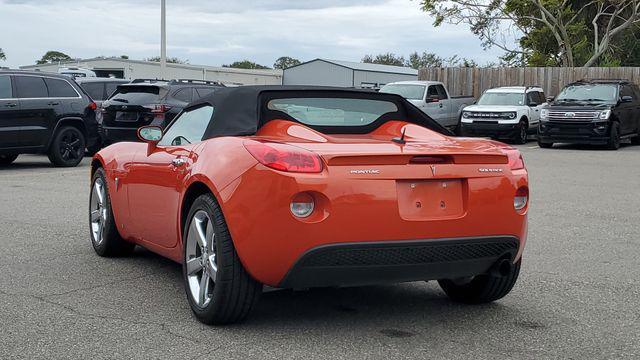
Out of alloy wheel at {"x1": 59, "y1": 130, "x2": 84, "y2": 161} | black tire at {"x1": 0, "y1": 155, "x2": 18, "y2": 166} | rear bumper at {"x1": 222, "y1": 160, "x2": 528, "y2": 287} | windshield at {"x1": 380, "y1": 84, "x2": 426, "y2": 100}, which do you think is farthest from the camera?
windshield at {"x1": 380, "y1": 84, "x2": 426, "y2": 100}

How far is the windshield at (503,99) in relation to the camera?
25938 millimetres

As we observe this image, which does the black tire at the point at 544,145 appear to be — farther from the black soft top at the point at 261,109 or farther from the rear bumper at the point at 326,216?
the rear bumper at the point at 326,216

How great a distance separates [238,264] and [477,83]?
2993cm

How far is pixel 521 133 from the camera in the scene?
25.0m

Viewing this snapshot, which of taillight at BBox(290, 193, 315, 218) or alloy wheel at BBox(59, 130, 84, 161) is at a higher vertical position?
taillight at BBox(290, 193, 315, 218)

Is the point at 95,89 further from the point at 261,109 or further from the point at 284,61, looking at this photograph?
the point at 284,61

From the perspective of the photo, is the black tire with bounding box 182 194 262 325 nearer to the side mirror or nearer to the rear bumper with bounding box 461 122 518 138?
the side mirror

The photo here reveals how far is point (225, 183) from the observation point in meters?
4.77

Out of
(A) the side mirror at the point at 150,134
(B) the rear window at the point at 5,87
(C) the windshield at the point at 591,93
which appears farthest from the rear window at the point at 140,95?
(A) the side mirror at the point at 150,134

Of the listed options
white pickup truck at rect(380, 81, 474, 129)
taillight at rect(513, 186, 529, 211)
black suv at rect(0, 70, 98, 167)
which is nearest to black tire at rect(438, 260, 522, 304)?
taillight at rect(513, 186, 529, 211)

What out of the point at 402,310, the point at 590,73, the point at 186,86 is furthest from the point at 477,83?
the point at 402,310

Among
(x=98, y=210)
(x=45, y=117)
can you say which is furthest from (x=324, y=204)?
(x=45, y=117)

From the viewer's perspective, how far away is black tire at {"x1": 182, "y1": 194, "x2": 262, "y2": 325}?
15.4 ft

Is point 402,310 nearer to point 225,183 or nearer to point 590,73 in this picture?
point 225,183
